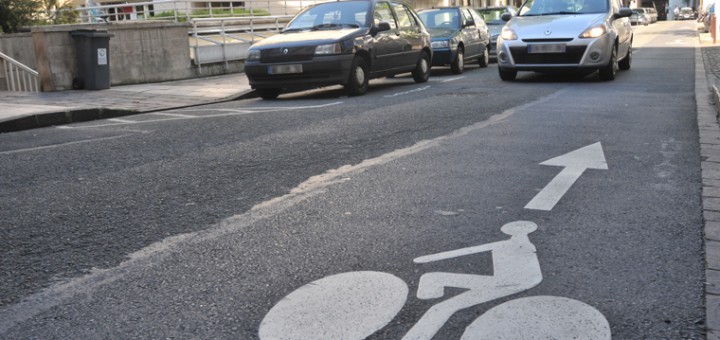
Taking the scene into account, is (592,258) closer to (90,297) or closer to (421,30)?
(90,297)

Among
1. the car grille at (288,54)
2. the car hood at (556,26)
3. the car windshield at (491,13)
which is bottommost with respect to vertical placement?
the car grille at (288,54)

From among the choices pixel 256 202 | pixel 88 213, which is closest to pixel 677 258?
pixel 256 202

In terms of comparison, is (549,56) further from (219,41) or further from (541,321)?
(541,321)

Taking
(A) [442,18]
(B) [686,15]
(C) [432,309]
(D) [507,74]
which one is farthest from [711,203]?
(B) [686,15]

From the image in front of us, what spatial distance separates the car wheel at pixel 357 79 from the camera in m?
12.7

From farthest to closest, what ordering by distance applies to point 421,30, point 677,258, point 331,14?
point 421,30, point 331,14, point 677,258

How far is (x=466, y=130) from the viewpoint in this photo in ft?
25.6

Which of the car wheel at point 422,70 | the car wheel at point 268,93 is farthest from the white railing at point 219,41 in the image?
the car wheel at point 422,70

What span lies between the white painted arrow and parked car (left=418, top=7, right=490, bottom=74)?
10.7 meters

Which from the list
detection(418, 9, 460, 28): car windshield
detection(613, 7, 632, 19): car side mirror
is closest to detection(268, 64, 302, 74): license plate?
detection(613, 7, 632, 19): car side mirror

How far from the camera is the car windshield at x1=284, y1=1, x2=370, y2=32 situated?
13578 millimetres

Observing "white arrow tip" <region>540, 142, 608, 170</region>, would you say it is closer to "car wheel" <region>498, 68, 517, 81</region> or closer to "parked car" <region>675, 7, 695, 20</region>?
"car wheel" <region>498, 68, 517, 81</region>

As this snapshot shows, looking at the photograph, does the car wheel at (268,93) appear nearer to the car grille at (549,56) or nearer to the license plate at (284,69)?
the license plate at (284,69)

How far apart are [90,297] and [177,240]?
84 cm
